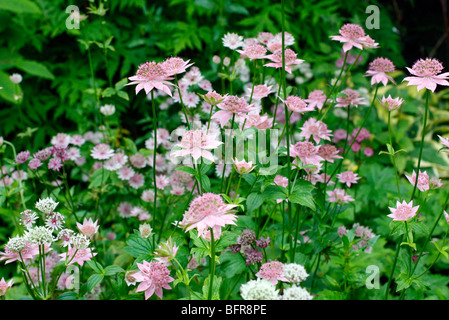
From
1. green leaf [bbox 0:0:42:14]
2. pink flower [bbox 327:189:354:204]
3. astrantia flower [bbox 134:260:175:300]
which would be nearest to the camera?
astrantia flower [bbox 134:260:175:300]

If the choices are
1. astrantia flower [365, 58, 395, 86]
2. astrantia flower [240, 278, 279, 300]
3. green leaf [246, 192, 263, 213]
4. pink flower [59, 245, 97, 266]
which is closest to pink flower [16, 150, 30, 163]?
pink flower [59, 245, 97, 266]

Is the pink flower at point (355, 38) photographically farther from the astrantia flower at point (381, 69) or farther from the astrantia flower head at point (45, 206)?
the astrantia flower head at point (45, 206)

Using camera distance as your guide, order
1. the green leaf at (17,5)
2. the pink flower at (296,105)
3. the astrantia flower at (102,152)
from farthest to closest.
A: the green leaf at (17,5) → the astrantia flower at (102,152) → the pink flower at (296,105)

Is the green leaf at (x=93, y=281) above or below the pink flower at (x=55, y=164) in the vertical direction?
below

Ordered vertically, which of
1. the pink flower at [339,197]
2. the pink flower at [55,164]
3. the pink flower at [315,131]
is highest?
the pink flower at [315,131]

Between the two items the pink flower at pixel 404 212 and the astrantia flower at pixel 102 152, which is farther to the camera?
the astrantia flower at pixel 102 152

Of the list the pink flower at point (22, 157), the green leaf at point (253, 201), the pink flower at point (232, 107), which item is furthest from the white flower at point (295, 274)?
the pink flower at point (22, 157)

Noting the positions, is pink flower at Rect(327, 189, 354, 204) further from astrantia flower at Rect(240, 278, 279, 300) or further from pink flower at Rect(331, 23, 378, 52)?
astrantia flower at Rect(240, 278, 279, 300)

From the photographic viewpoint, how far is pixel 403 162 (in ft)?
6.54

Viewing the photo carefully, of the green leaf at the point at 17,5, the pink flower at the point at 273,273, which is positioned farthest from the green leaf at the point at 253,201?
the green leaf at the point at 17,5

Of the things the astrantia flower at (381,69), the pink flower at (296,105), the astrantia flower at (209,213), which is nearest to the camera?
the astrantia flower at (209,213)

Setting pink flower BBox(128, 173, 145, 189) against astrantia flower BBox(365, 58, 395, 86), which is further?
pink flower BBox(128, 173, 145, 189)

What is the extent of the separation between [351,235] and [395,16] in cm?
269

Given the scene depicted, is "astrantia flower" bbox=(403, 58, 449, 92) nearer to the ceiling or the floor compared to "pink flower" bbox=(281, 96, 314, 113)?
nearer to the ceiling
